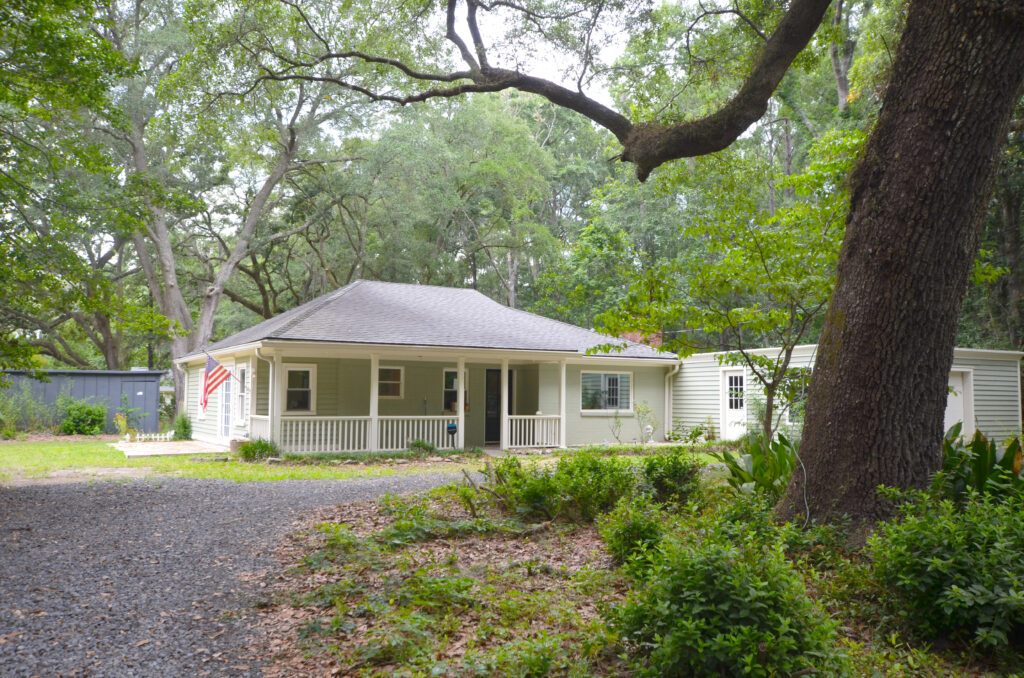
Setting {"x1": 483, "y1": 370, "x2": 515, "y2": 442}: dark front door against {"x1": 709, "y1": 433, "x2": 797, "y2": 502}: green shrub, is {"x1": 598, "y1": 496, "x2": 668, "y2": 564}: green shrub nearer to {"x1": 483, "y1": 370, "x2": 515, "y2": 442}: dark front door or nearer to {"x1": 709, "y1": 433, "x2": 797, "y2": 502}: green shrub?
{"x1": 709, "y1": 433, "x2": 797, "y2": 502}: green shrub

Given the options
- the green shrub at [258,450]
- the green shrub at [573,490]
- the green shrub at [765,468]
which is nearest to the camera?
the green shrub at [765,468]

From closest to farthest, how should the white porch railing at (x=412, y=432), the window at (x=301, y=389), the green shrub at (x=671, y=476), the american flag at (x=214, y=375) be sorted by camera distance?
the green shrub at (x=671, y=476) → the white porch railing at (x=412, y=432) → the window at (x=301, y=389) → the american flag at (x=214, y=375)

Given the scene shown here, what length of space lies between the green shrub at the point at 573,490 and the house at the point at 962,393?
29.6 ft

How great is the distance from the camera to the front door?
17.7 meters

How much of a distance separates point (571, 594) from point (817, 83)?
25.6 m

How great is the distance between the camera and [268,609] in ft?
14.8

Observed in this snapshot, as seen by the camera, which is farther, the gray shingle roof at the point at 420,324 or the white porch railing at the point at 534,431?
the white porch railing at the point at 534,431

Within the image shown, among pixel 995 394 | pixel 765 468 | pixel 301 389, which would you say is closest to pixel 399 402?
pixel 301 389

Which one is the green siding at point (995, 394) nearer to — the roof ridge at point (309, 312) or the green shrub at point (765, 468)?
the green shrub at point (765, 468)

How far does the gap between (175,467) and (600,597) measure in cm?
1107

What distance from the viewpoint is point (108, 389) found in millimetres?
22203

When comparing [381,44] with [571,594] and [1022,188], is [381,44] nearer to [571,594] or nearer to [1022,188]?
[571,594]

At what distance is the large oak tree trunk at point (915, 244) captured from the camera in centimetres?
433

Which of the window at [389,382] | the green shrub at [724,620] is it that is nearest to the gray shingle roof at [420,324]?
the window at [389,382]
